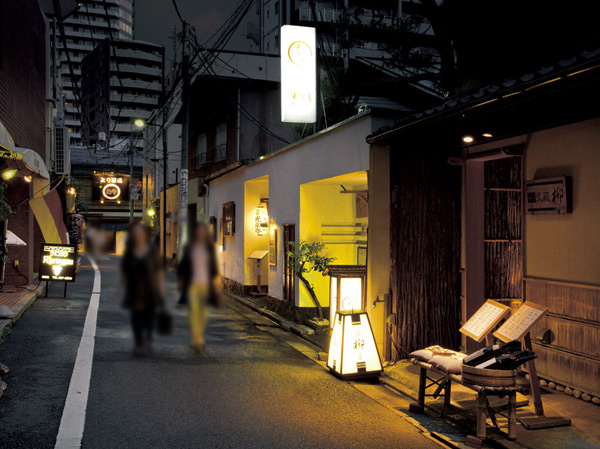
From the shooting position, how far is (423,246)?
14.0 metres

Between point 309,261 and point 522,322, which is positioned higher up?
point 309,261

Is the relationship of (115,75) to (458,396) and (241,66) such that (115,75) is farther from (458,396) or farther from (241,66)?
(241,66)

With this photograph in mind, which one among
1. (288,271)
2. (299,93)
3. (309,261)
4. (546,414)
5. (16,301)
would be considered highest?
(299,93)

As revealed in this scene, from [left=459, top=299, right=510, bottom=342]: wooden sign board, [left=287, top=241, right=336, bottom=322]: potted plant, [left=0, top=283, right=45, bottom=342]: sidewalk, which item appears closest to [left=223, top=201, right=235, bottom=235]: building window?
[left=459, top=299, right=510, bottom=342]: wooden sign board

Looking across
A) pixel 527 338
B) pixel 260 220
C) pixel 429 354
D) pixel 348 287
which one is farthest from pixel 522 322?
pixel 260 220

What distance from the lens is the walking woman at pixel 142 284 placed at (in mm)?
698

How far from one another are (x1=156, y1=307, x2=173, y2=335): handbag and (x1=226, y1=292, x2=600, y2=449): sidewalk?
6750mm

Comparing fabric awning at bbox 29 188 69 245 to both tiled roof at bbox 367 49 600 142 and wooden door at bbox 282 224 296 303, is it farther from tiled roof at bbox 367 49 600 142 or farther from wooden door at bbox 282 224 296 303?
wooden door at bbox 282 224 296 303

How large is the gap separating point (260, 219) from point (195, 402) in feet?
37.9

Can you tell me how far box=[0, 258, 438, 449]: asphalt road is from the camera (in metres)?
9.55

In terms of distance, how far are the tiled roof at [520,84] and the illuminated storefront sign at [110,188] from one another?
672 cm

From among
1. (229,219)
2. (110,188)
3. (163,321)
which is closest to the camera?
(163,321)

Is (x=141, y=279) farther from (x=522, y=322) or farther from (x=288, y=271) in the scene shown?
(x=288, y=271)

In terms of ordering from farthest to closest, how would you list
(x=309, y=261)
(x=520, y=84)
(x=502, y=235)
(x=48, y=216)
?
1. (x=309, y=261)
2. (x=502, y=235)
3. (x=520, y=84)
4. (x=48, y=216)
